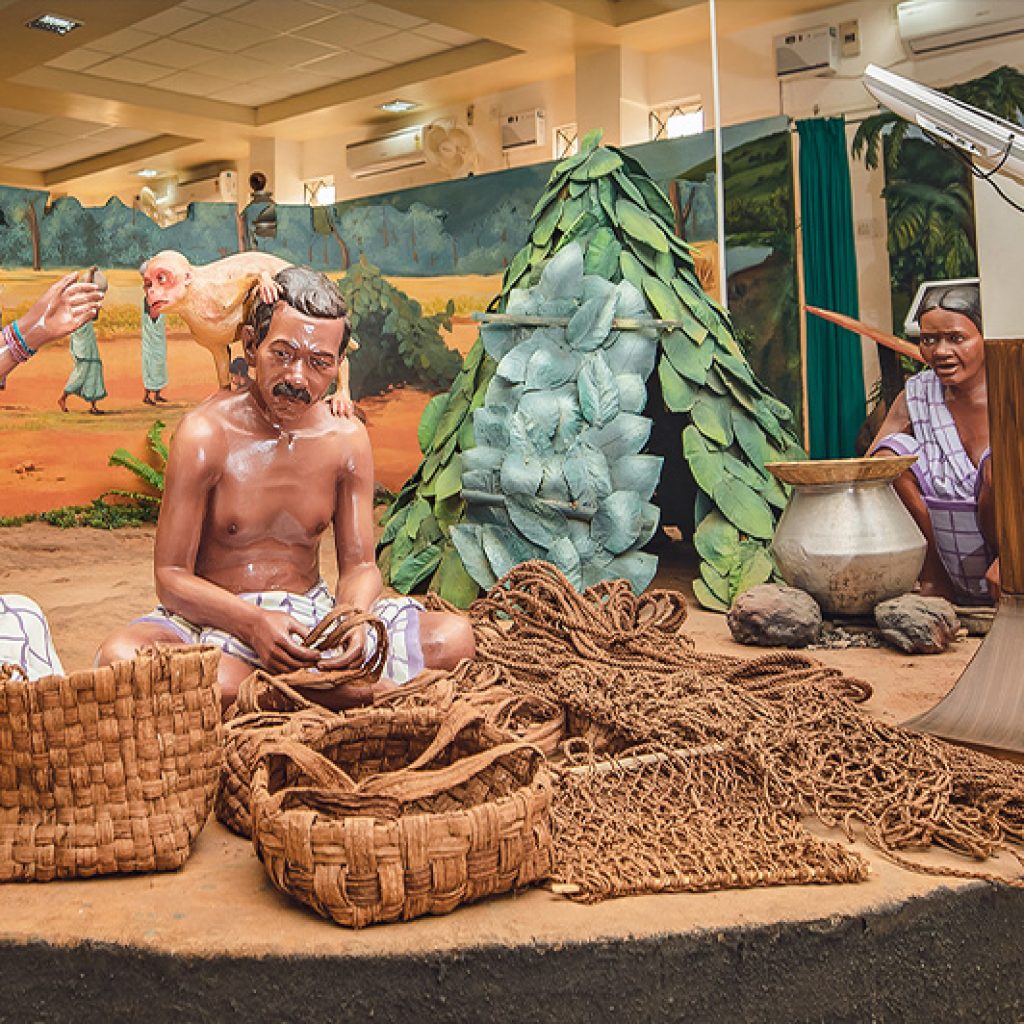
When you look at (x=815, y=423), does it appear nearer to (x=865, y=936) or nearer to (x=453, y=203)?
(x=453, y=203)

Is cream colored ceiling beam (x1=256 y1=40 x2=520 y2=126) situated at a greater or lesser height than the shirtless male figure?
greater

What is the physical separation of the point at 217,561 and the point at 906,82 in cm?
204

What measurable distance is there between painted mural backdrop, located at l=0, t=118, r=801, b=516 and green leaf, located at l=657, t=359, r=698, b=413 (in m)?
2.09

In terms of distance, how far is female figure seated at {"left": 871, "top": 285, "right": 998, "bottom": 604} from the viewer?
456 centimetres

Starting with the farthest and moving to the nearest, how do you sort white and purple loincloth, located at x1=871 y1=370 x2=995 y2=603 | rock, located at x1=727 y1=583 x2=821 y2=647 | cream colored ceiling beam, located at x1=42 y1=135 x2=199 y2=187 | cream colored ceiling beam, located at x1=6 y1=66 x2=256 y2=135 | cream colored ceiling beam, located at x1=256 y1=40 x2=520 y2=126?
cream colored ceiling beam, located at x1=42 y1=135 x2=199 y2=187 < cream colored ceiling beam, located at x1=6 y1=66 x2=256 y2=135 < cream colored ceiling beam, located at x1=256 y1=40 x2=520 y2=126 < white and purple loincloth, located at x1=871 y1=370 x2=995 y2=603 < rock, located at x1=727 y1=583 x2=821 y2=647

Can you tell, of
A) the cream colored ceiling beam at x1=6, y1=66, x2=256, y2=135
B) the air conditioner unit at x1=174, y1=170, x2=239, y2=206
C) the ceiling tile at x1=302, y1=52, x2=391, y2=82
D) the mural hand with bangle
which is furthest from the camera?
the air conditioner unit at x1=174, y1=170, x2=239, y2=206

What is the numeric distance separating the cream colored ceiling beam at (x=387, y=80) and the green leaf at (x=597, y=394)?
4193mm

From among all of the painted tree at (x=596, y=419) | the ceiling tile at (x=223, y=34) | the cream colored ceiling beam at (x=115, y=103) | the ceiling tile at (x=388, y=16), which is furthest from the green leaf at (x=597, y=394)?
the cream colored ceiling beam at (x=115, y=103)

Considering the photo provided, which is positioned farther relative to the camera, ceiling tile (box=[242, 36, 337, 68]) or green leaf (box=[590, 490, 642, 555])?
ceiling tile (box=[242, 36, 337, 68])

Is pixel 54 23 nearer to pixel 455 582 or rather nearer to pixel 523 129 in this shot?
pixel 523 129

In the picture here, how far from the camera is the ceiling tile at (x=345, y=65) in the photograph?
841 cm

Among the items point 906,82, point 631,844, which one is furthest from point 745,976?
point 906,82

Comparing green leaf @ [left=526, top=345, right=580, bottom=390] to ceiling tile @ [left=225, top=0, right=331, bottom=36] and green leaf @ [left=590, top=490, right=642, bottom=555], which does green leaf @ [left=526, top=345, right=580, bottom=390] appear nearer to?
green leaf @ [left=590, top=490, right=642, bottom=555]

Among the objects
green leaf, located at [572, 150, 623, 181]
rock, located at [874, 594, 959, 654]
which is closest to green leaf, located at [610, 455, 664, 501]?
rock, located at [874, 594, 959, 654]
